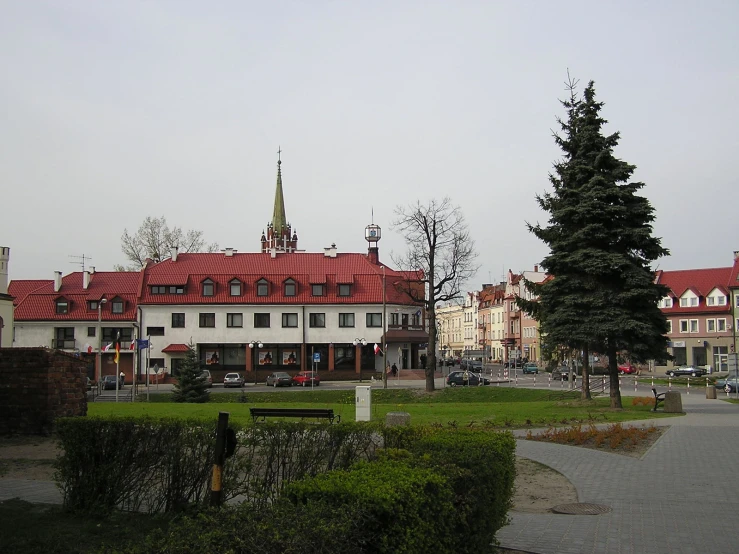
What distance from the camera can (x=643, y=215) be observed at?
30.5 meters

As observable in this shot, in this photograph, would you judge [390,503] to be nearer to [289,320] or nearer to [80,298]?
[289,320]

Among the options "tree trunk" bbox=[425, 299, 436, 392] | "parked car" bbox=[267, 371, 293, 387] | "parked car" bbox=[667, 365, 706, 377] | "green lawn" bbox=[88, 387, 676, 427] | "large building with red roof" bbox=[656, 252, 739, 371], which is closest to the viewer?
"green lawn" bbox=[88, 387, 676, 427]

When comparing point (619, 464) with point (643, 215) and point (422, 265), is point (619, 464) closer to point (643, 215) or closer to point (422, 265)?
point (643, 215)

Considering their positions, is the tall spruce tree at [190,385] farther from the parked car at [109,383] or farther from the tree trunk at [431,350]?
the parked car at [109,383]

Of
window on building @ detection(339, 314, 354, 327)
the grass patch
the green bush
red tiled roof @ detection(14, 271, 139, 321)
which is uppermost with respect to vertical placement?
red tiled roof @ detection(14, 271, 139, 321)

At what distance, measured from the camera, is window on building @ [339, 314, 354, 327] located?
6556cm

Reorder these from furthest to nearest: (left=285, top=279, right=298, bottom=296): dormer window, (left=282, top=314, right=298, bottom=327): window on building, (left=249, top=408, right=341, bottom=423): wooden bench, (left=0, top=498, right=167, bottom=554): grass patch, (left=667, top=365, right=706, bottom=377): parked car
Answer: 1. (left=667, top=365, right=706, bottom=377): parked car
2. (left=285, top=279, right=298, bottom=296): dormer window
3. (left=282, top=314, right=298, bottom=327): window on building
4. (left=249, top=408, right=341, bottom=423): wooden bench
5. (left=0, top=498, right=167, bottom=554): grass patch

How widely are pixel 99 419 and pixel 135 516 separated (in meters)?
1.27

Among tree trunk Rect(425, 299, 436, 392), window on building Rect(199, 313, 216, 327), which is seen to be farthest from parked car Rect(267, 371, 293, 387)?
tree trunk Rect(425, 299, 436, 392)

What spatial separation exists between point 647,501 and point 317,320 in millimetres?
55137

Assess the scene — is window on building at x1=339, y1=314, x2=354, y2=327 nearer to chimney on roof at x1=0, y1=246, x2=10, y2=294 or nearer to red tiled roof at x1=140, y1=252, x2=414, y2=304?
red tiled roof at x1=140, y1=252, x2=414, y2=304

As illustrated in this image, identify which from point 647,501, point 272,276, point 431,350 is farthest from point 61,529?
point 272,276

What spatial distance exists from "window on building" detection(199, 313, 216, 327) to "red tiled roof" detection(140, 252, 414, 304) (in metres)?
1.20

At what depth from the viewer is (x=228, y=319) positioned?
65.1 m
